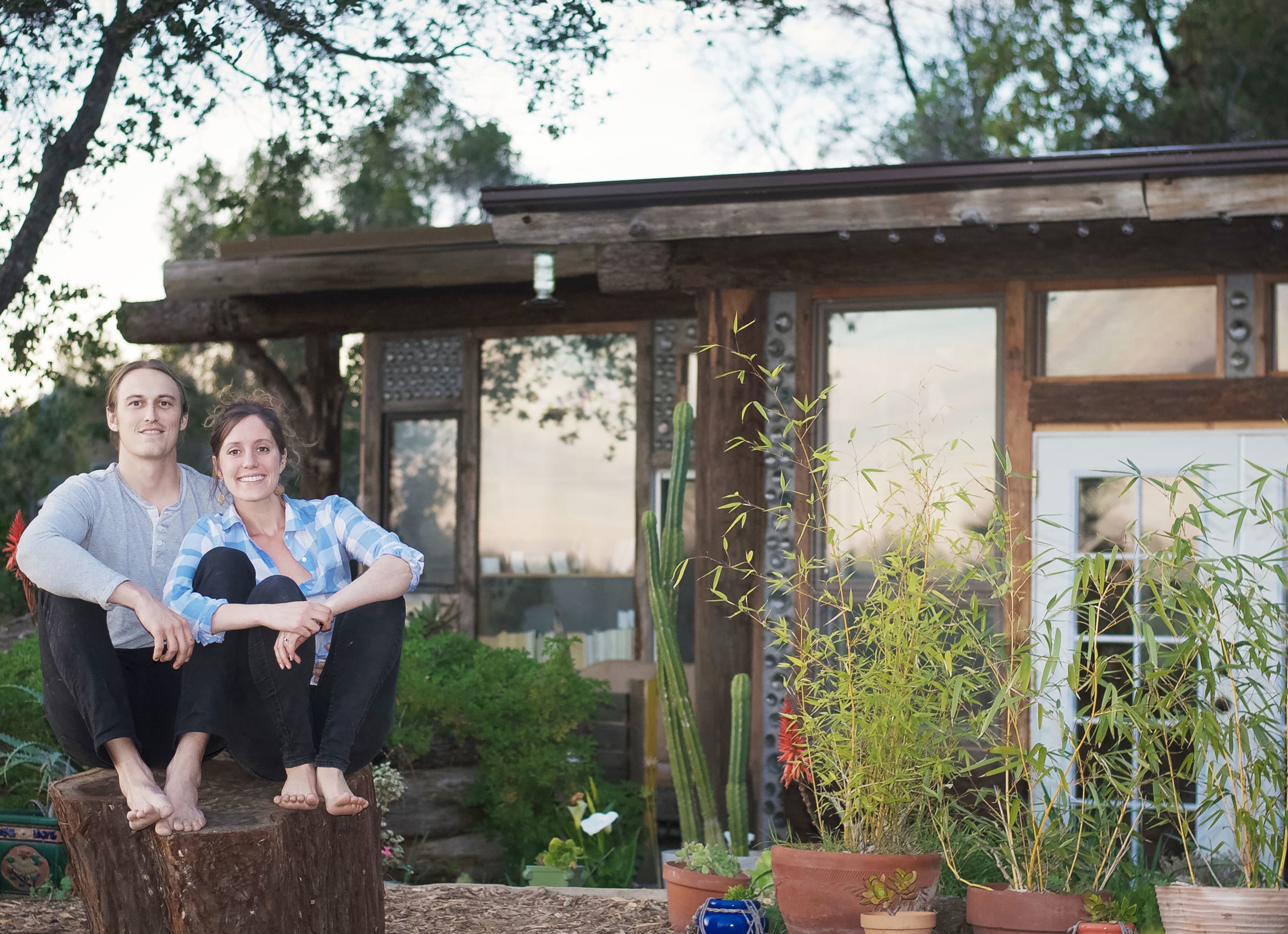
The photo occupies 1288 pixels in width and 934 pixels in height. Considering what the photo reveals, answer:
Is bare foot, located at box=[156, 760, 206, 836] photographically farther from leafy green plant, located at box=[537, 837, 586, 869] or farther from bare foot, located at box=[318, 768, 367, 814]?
leafy green plant, located at box=[537, 837, 586, 869]

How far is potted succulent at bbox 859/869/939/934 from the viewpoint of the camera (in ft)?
9.84

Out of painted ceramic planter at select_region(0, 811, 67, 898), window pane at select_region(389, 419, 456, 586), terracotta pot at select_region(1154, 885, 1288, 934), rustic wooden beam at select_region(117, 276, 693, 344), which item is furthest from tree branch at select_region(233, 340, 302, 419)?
terracotta pot at select_region(1154, 885, 1288, 934)

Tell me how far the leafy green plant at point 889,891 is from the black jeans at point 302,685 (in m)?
1.23

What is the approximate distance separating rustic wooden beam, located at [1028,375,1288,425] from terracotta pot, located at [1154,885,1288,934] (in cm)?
278

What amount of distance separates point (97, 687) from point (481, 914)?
5.32ft

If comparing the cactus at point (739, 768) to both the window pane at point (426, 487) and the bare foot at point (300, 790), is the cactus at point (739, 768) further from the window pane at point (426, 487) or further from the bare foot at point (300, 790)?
the window pane at point (426, 487)

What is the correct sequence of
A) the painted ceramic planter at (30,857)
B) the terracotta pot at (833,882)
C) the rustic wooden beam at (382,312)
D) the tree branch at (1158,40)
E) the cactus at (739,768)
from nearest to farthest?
the terracotta pot at (833,882) → the painted ceramic planter at (30,857) → the cactus at (739,768) → the rustic wooden beam at (382,312) → the tree branch at (1158,40)

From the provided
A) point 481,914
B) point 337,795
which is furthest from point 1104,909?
point 481,914

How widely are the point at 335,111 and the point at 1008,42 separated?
8.79 meters

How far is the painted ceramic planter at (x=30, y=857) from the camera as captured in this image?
14.7ft

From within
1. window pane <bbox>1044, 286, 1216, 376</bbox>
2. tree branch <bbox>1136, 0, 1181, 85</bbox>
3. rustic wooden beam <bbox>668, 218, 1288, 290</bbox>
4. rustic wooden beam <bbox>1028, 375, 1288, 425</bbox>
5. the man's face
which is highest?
tree branch <bbox>1136, 0, 1181, 85</bbox>

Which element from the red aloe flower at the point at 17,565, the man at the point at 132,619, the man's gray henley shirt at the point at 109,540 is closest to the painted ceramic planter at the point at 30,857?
the red aloe flower at the point at 17,565

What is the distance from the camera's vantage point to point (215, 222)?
20.3 meters

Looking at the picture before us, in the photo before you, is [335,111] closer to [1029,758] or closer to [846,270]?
[846,270]
